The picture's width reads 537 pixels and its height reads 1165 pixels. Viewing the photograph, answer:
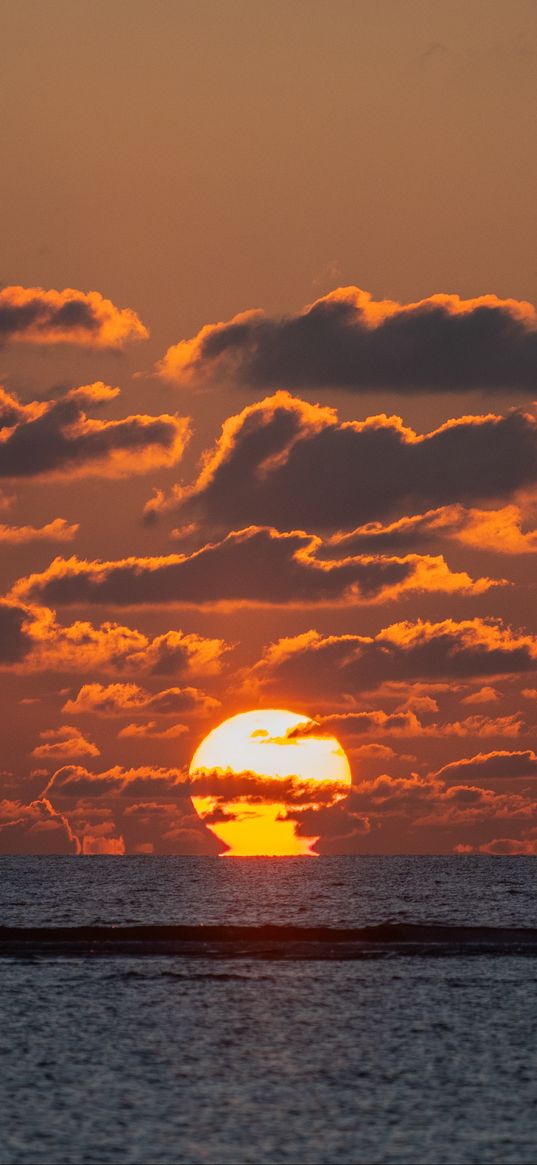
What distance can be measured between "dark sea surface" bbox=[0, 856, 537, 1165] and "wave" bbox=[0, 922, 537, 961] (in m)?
0.37

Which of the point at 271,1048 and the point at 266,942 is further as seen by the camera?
the point at 266,942

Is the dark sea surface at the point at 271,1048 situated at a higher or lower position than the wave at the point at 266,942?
lower

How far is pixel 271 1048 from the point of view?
67.9m

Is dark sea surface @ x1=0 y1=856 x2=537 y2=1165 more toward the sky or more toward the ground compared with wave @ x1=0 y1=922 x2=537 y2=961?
more toward the ground

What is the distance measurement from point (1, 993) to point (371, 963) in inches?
1214

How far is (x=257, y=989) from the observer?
8994cm

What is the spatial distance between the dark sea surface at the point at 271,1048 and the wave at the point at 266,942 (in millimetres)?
366

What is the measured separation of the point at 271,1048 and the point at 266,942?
50358 millimetres

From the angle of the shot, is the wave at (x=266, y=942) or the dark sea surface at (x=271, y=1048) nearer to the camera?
the dark sea surface at (x=271, y=1048)

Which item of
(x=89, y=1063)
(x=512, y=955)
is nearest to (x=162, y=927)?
(x=512, y=955)

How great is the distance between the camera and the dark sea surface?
1845 inches

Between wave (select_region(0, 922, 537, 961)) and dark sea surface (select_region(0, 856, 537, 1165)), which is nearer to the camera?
dark sea surface (select_region(0, 856, 537, 1165))

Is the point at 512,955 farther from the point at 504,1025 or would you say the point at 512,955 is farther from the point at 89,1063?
the point at 89,1063

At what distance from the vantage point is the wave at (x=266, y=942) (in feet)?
365
